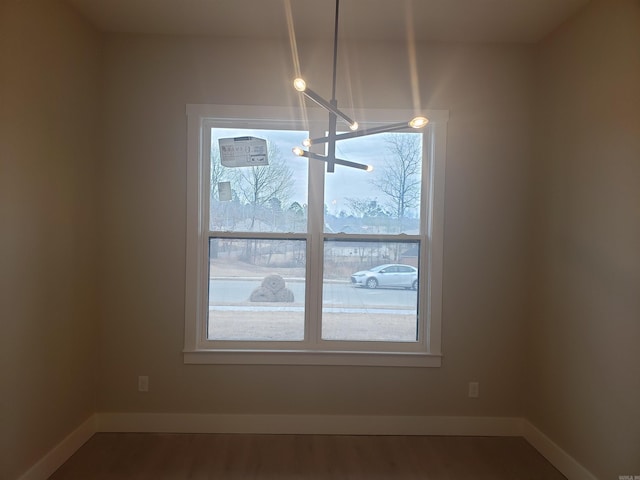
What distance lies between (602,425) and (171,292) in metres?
2.79

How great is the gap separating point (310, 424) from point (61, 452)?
5.18 ft

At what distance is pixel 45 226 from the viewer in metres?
2.20

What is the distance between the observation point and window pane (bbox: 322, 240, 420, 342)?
2859mm

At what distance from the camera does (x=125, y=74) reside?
271cm

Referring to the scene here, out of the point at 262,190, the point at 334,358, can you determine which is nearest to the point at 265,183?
the point at 262,190

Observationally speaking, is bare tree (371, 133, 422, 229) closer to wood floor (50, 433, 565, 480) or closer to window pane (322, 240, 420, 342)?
window pane (322, 240, 420, 342)

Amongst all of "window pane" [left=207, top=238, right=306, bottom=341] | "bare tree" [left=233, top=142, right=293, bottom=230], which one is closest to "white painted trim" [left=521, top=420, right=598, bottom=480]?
"window pane" [left=207, top=238, right=306, bottom=341]

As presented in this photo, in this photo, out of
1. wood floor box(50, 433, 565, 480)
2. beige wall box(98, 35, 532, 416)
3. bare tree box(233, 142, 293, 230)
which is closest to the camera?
wood floor box(50, 433, 565, 480)

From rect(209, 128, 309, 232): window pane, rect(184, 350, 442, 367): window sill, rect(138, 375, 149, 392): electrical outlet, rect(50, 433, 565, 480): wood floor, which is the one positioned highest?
rect(209, 128, 309, 232): window pane

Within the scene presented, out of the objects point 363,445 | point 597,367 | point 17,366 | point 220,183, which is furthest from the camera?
point 220,183

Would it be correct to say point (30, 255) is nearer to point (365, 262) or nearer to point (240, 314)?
point (240, 314)

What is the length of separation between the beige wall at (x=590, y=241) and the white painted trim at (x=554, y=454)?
46 millimetres

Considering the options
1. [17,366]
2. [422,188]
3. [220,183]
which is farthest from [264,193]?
[17,366]

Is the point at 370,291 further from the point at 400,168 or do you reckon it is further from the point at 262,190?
the point at 262,190
